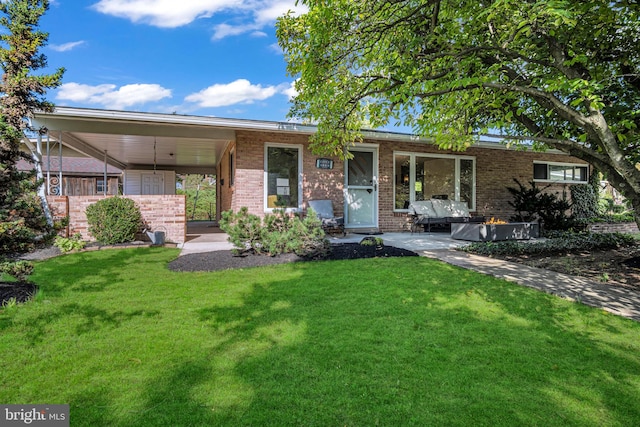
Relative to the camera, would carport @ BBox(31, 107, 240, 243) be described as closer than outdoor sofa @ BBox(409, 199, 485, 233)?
Yes

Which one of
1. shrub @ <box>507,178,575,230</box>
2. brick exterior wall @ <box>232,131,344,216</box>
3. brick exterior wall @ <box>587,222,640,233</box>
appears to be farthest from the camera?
brick exterior wall @ <box>587,222,640,233</box>

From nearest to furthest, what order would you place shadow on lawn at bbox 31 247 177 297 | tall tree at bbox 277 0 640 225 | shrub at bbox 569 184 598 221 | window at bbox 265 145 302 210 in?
tall tree at bbox 277 0 640 225
shadow on lawn at bbox 31 247 177 297
window at bbox 265 145 302 210
shrub at bbox 569 184 598 221

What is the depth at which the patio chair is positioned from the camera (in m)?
8.43

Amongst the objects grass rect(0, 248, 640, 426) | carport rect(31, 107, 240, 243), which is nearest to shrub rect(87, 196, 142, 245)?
carport rect(31, 107, 240, 243)

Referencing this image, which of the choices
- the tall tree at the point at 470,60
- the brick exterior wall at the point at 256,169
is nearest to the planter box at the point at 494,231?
the tall tree at the point at 470,60

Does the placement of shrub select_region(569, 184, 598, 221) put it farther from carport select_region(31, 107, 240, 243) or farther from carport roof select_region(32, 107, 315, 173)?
carport select_region(31, 107, 240, 243)

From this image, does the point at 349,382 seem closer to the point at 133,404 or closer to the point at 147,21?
the point at 133,404

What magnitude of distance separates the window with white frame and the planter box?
8.02ft

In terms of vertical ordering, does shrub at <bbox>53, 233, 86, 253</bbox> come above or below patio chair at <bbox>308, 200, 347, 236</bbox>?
below

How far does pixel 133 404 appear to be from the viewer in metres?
1.79

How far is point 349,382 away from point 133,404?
1190 millimetres

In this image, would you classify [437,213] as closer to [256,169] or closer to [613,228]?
[256,169]

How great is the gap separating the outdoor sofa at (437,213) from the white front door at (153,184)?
501 inches

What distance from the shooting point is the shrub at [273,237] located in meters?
5.68
